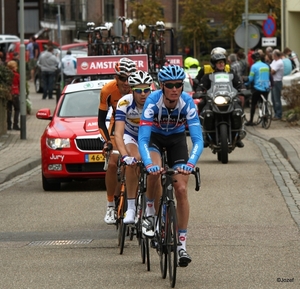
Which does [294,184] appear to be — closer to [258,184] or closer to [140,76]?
[258,184]

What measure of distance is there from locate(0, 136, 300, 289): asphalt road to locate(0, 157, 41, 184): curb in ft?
1.11

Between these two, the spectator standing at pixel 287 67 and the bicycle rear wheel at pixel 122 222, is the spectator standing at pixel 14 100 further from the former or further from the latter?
the bicycle rear wheel at pixel 122 222

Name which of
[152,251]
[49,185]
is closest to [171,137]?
[152,251]

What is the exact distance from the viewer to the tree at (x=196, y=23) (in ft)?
185

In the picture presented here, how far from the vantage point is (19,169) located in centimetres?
1806

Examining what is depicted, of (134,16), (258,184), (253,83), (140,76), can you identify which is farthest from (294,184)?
(134,16)

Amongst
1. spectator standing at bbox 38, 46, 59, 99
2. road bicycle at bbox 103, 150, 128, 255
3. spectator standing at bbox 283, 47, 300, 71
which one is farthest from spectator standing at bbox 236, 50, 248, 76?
road bicycle at bbox 103, 150, 128, 255

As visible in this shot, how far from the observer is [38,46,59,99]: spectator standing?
39.1 m

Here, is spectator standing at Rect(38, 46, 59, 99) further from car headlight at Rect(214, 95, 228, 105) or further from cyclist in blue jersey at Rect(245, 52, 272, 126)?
car headlight at Rect(214, 95, 228, 105)

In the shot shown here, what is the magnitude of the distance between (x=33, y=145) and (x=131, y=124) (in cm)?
1260

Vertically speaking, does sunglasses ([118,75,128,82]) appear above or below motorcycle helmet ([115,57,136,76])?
below

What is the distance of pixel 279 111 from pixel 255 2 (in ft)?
106

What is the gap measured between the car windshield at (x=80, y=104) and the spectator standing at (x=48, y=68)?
2236 centimetres

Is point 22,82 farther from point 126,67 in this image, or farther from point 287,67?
point 126,67
